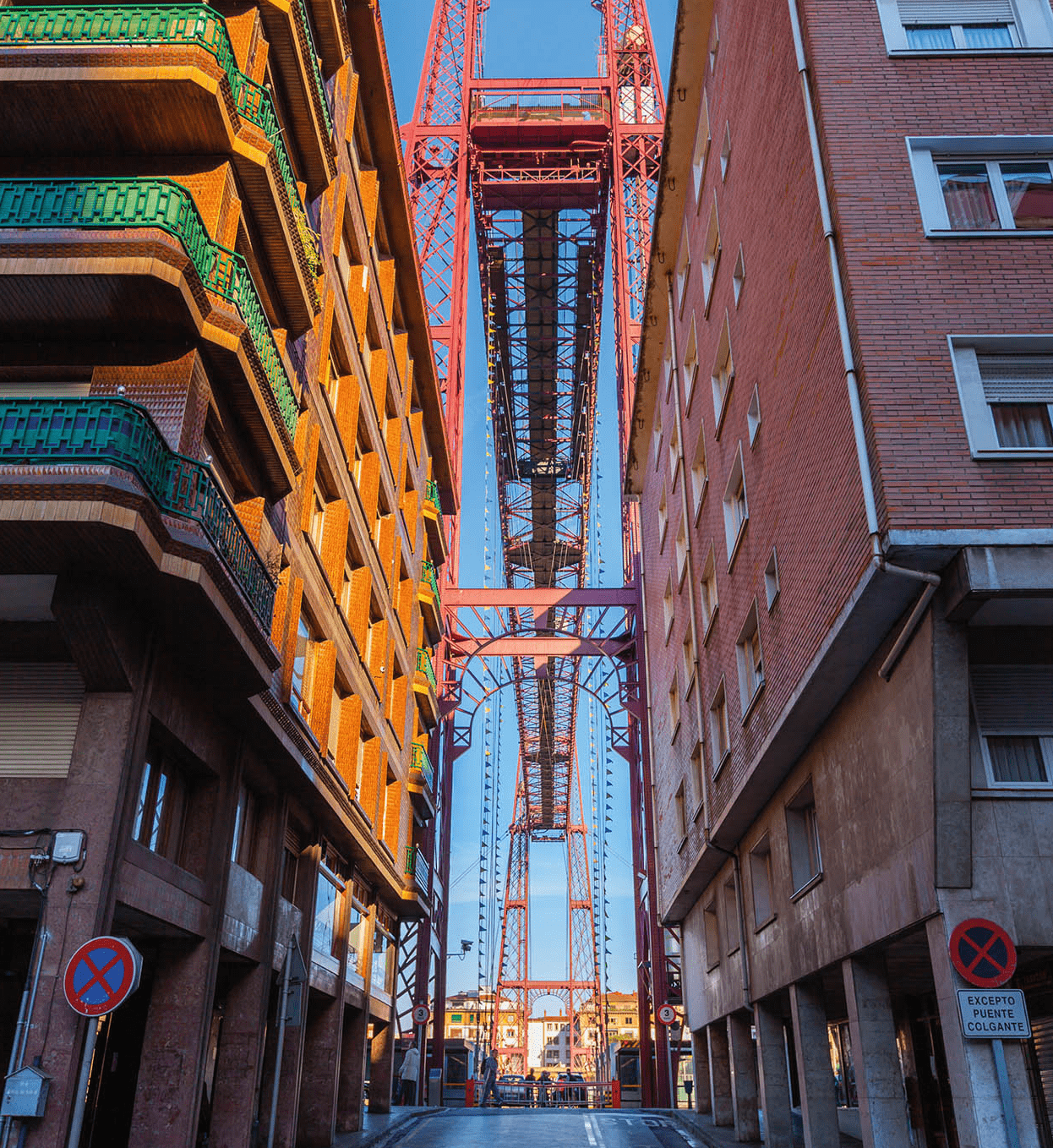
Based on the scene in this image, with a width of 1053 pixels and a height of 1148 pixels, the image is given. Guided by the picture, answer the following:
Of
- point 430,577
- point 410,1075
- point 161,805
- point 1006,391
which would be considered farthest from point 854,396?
point 410,1075

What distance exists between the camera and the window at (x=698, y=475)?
69.1 ft

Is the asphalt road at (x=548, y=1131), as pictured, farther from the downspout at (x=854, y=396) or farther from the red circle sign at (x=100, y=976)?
the downspout at (x=854, y=396)

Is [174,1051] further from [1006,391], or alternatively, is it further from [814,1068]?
[1006,391]

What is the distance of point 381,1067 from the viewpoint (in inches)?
1105

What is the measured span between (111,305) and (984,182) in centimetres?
949

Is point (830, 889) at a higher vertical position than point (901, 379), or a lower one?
lower

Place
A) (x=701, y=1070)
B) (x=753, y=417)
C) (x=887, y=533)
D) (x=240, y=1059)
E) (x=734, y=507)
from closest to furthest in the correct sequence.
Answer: (x=887, y=533) < (x=240, y=1059) < (x=753, y=417) < (x=734, y=507) < (x=701, y=1070)

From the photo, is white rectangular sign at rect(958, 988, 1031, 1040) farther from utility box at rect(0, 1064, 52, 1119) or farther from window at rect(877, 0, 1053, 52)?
window at rect(877, 0, 1053, 52)

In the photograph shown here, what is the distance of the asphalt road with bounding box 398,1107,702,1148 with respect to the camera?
1889cm

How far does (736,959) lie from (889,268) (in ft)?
44.2

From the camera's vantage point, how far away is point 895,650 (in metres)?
10.4

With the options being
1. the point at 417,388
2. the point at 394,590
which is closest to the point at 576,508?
the point at 417,388

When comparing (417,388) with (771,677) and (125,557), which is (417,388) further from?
(125,557)

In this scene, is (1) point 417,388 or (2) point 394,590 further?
(1) point 417,388
